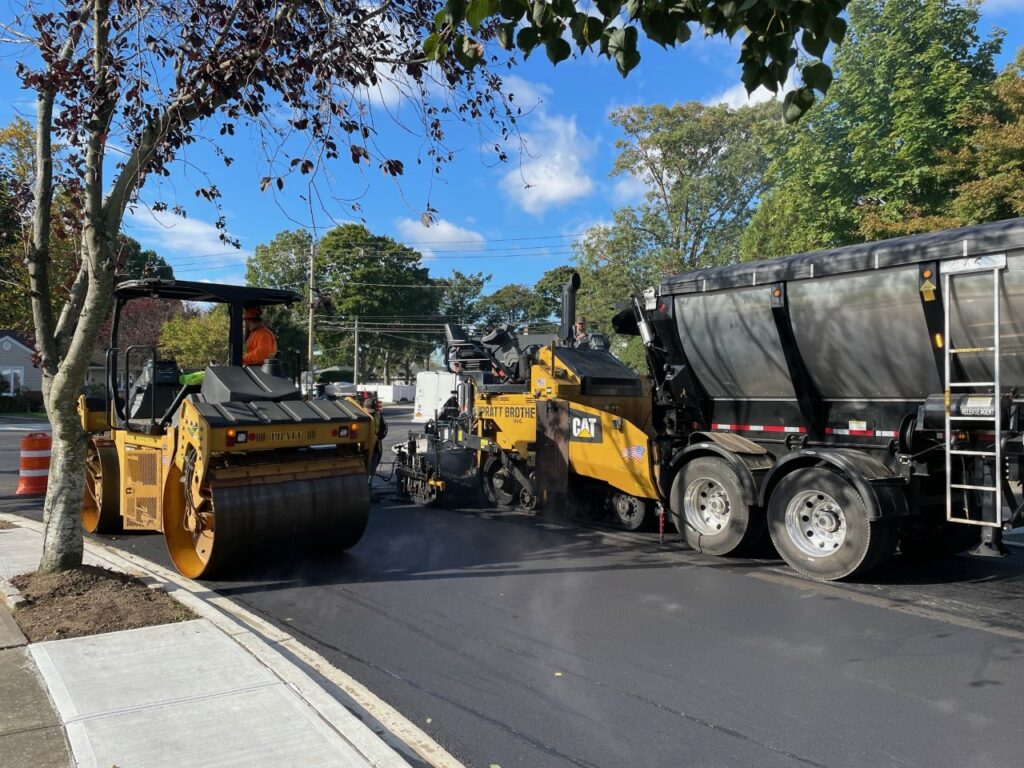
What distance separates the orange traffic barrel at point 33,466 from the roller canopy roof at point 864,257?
9464 millimetres

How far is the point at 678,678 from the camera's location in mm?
4434

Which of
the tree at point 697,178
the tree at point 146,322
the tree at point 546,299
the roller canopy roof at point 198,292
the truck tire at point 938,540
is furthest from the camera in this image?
the tree at point 546,299

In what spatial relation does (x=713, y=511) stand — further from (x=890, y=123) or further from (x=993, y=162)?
(x=890, y=123)

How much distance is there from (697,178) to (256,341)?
2960 cm

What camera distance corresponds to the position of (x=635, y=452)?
8273 mm

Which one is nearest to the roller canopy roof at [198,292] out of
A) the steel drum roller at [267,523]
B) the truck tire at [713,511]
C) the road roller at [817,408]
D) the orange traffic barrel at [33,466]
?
the steel drum roller at [267,523]

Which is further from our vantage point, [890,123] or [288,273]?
[288,273]

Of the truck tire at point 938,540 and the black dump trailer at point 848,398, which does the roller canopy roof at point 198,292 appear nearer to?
the black dump trailer at point 848,398

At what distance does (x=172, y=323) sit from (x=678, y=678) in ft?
143

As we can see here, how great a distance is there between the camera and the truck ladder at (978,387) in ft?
18.5

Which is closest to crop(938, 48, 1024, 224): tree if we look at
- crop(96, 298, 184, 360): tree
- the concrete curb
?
the concrete curb

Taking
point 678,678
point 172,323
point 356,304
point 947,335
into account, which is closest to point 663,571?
point 678,678

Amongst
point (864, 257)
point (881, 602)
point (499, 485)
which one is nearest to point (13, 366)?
point (499, 485)

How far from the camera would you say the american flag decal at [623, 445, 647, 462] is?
820 cm
